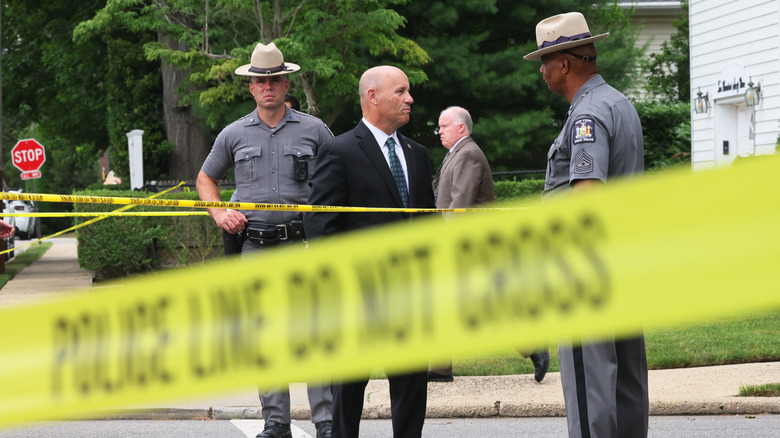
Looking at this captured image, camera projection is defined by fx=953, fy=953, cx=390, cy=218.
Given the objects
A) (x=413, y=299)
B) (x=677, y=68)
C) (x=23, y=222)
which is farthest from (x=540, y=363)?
(x=23, y=222)

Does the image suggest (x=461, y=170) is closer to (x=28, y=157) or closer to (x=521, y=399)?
(x=521, y=399)

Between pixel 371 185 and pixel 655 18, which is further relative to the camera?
pixel 655 18

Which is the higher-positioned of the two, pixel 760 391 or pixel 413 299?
pixel 413 299

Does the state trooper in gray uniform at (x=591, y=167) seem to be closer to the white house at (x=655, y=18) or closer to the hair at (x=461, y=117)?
the hair at (x=461, y=117)

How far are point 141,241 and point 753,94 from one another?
1130 centimetres

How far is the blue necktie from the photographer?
15.5ft

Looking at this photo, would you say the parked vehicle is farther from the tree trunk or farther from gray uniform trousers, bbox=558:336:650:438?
gray uniform trousers, bbox=558:336:650:438

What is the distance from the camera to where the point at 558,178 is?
13.6 ft

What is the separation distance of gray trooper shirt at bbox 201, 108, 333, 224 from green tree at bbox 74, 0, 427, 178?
10913 millimetres

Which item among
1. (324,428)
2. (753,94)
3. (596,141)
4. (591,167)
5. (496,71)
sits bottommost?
(324,428)

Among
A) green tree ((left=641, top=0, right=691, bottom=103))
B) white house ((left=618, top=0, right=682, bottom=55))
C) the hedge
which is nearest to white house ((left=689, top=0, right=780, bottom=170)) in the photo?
the hedge

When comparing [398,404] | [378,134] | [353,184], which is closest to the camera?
[398,404]

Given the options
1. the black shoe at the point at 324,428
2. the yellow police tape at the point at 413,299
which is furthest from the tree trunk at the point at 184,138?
the yellow police tape at the point at 413,299

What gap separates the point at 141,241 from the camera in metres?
17.5
